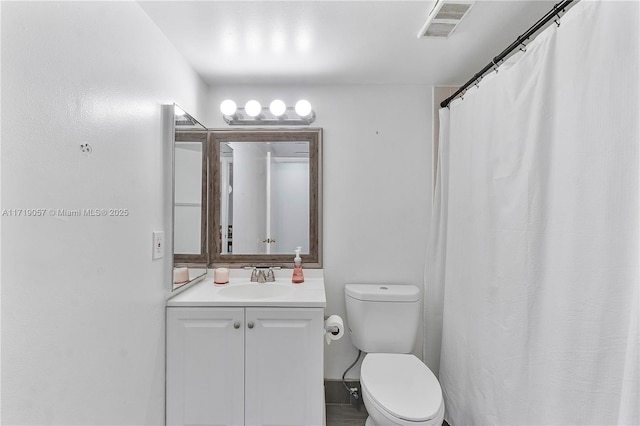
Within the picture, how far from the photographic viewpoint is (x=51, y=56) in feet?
2.72

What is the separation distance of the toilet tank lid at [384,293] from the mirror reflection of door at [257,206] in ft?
1.41

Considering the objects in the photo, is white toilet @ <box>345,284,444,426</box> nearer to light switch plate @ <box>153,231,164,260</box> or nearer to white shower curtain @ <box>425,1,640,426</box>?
white shower curtain @ <box>425,1,640,426</box>

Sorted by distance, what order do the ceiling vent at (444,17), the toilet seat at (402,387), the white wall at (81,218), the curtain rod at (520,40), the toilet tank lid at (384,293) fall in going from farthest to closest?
1. the toilet tank lid at (384,293)
2. the toilet seat at (402,387)
3. the ceiling vent at (444,17)
4. the curtain rod at (520,40)
5. the white wall at (81,218)

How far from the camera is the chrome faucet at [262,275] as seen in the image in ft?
6.11

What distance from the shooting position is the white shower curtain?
0.80 m

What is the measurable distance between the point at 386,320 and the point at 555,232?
1.06 meters

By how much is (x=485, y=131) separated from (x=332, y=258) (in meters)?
1.15

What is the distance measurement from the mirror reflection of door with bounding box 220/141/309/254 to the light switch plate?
23.5 inches

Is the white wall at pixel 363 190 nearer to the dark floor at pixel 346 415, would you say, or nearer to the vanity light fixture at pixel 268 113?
the vanity light fixture at pixel 268 113

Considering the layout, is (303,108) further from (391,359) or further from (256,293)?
(391,359)

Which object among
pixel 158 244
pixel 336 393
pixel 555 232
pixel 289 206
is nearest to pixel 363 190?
pixel 289 206

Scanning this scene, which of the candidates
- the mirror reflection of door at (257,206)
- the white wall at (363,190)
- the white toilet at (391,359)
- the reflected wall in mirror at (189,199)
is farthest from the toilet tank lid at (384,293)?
the reflected wall in mirror at (189,199)

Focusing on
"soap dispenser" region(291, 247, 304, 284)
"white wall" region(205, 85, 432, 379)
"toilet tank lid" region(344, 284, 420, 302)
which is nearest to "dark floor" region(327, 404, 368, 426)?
"white wall" region(205, 85, 432, 379)

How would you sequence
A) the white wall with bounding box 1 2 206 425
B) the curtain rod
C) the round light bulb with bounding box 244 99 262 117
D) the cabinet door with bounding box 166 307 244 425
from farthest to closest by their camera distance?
the round light bulb with bounding box 244 99 262 117, the cabinet door with bounding box 166 307 244 425, the curtain rod, the white wall with bounding box 1 2 206 425
